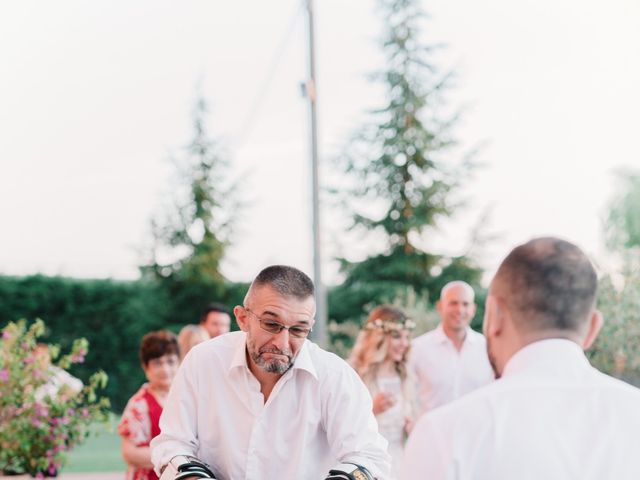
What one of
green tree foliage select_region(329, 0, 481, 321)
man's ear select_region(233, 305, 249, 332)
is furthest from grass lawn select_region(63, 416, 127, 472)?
man's ear select_region(233, 305, 249, 332)

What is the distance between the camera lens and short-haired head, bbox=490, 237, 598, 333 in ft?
5.62

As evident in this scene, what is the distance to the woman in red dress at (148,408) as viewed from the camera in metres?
5.20

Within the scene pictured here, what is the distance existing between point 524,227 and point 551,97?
328 centimetres

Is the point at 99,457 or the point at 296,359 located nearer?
the point at 296,359

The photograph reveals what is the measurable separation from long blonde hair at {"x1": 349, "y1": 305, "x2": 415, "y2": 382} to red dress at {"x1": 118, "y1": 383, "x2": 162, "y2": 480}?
6.12 ft

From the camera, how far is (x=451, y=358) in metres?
7.58

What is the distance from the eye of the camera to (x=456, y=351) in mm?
7645

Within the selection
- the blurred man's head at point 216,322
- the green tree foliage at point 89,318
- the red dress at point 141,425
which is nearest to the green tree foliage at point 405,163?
the green tree foliage at point 89,318

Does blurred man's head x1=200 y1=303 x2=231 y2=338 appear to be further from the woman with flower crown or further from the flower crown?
the flower crown

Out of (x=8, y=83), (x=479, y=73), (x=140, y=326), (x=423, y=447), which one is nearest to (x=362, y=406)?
(x=423, y=447)

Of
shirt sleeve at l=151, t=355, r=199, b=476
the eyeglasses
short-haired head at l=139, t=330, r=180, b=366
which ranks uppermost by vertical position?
the eyeglasses

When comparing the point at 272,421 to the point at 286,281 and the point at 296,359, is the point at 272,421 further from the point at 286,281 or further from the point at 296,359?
the point at 286,281

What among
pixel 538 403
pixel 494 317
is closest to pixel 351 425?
pixel 494 317

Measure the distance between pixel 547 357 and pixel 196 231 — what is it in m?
23.7
